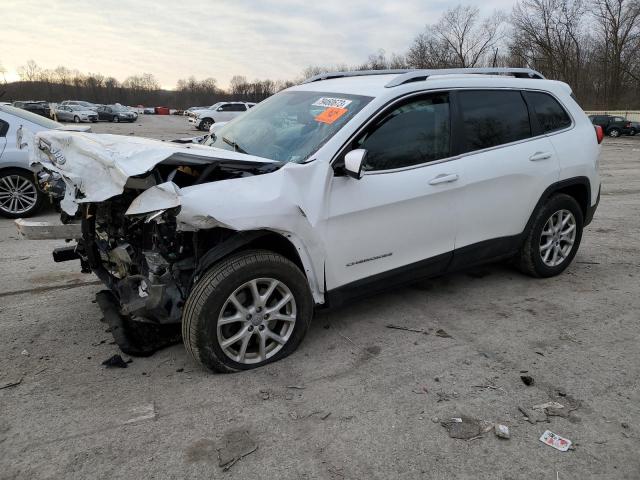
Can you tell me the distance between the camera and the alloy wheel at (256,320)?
3057 millimetres

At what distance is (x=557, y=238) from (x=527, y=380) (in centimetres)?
216

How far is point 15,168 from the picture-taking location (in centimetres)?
727

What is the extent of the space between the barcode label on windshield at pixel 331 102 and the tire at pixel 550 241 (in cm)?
214

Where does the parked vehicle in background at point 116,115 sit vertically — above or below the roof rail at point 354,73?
above

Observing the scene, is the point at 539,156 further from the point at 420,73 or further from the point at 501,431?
the point at 501,431

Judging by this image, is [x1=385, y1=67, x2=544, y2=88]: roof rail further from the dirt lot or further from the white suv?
the dirt lot

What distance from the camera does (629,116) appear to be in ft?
166

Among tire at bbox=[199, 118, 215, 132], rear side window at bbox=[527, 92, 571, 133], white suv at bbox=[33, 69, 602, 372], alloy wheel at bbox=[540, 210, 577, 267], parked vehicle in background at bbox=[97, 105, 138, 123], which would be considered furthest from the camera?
parked vehicle in background at bbox=[97, 105, 138, 123]

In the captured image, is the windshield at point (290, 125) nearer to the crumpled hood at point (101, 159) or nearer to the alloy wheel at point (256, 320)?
the crumpled hood at point (101, 159)

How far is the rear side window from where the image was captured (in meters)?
4.46

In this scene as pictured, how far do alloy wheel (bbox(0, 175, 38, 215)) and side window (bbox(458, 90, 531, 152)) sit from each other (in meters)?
6.44

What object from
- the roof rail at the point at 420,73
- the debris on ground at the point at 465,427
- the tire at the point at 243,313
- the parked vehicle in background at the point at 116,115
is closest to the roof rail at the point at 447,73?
the roof rail at the point at 420,73

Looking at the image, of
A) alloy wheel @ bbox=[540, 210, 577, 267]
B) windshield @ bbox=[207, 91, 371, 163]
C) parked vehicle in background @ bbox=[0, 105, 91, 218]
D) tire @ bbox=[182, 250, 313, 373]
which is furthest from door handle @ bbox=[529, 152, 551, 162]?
parked vehicle in background @ bbox=[0, 105, 91, 218]

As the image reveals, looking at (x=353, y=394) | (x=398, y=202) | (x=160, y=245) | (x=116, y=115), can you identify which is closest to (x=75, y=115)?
(x=116, y=115)
